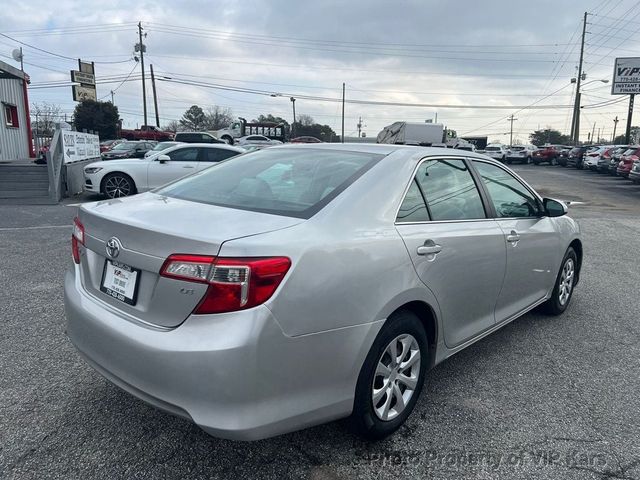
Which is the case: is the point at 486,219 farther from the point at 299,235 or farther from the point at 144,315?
the point at 144,315

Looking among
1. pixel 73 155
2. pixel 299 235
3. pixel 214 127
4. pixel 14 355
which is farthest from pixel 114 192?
pixel 214 127

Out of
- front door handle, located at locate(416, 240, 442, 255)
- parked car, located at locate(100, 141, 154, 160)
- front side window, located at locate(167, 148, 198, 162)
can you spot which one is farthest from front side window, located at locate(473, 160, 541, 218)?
parked car, located at locate(100, 141, 154, 160)

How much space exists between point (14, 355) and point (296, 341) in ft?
8.32

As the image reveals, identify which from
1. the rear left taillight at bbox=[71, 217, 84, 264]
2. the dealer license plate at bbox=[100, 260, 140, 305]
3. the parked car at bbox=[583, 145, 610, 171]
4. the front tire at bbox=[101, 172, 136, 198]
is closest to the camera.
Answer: the dealer license plate at bbox=[100, 260, 140, 305]

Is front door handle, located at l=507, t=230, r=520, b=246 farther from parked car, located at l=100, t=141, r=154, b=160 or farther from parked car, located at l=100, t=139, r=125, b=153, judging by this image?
parked car, located at l=100, t=139, r=125, b=153

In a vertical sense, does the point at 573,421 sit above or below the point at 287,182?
below

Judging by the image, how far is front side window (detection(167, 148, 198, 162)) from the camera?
1217 cm

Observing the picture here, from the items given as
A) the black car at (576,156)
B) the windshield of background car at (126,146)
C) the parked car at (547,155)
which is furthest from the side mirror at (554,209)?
the parked car at (547,155)

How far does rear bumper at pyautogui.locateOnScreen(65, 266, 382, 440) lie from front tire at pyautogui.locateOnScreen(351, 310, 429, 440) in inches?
4.5

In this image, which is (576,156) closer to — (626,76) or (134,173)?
(626,76)

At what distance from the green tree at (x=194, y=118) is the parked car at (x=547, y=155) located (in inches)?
2478

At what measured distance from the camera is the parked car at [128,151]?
72.6ft

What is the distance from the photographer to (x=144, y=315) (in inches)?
85.5

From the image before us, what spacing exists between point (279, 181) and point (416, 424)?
163 cm
